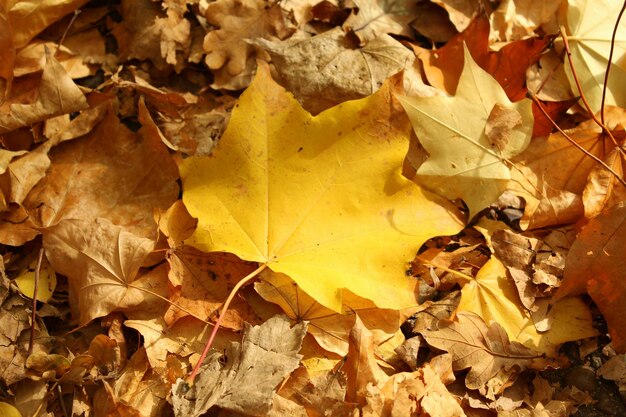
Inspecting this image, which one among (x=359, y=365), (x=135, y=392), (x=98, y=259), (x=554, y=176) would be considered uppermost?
(x=554, y=176)

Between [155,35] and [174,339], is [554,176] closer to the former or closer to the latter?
[174,339]

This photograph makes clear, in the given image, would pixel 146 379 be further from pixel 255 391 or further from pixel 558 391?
pixel 558 391

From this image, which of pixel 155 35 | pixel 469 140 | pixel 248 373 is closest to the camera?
pixel 248 373

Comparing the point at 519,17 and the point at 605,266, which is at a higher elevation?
the point at 519,17

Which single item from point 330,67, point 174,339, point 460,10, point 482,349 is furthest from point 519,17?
point 174,339

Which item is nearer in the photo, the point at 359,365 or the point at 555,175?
the point at 359,365

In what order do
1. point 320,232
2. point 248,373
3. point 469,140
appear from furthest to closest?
point 469,140, point 320,232, point 248,373

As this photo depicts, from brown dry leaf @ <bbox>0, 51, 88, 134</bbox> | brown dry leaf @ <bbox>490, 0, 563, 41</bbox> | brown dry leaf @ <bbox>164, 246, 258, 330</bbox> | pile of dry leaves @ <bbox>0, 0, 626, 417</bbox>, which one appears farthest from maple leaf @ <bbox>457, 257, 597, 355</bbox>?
brown dry leaf @ <bbox>0, 51, 88, 134</bbox>
